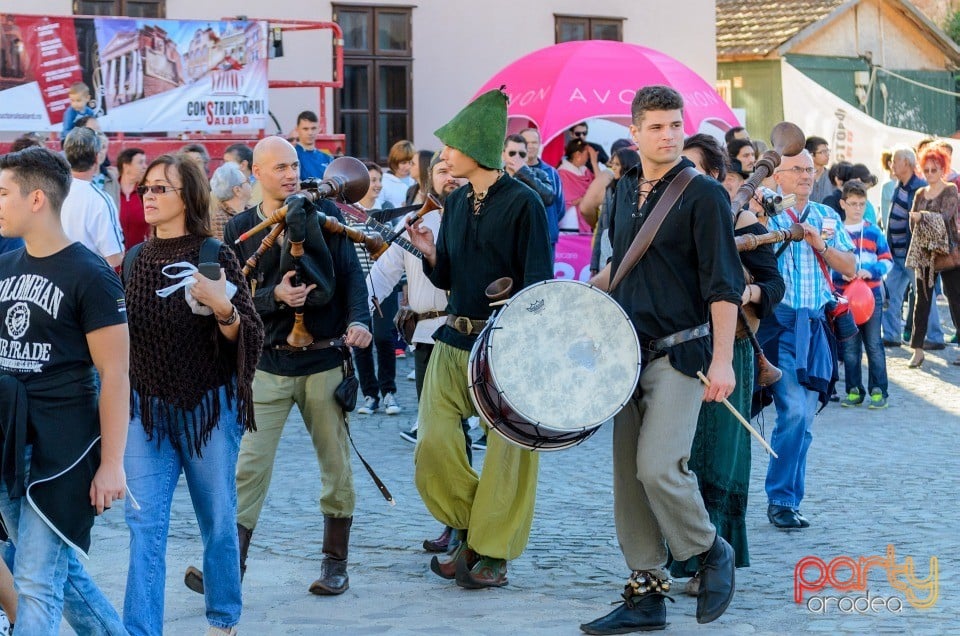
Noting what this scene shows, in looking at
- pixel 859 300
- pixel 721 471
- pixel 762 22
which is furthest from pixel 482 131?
pixel 762 22

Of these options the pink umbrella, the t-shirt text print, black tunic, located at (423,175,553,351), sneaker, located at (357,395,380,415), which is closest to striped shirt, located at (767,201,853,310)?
black tunic, located at (423,175,553,351)

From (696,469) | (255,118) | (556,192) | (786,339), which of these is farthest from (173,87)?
(696,469)

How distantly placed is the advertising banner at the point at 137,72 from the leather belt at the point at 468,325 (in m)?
8.81

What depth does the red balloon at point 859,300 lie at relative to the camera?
9445mm

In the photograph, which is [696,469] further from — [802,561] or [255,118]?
[255,118]

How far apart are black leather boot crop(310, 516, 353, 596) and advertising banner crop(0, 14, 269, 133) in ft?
29.4

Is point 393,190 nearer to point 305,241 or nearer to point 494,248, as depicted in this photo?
point 494,248

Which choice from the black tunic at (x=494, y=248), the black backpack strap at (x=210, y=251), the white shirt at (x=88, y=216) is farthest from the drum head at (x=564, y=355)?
the white shirt at (x=88, y=216)

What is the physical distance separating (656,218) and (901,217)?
31.9ft

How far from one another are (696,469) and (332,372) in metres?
1.60

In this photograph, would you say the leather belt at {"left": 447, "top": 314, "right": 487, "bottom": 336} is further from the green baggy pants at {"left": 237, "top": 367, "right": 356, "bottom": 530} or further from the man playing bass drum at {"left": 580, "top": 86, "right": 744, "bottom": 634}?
the man playing bass drum at {"left": 580, "top": 86, "right": 744, "bottom": 634}

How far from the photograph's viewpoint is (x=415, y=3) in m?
19.7

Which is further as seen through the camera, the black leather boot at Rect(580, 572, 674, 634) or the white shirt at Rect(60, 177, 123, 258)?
the white shirt at Rect(60, 177, 123, 258)

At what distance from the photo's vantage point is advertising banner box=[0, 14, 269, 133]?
14109mm
